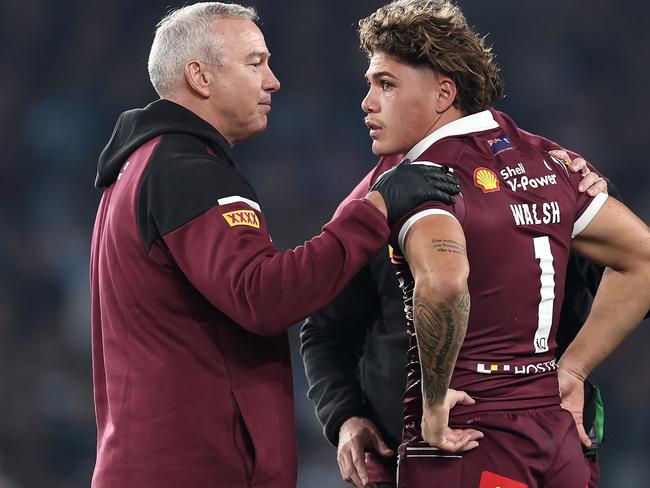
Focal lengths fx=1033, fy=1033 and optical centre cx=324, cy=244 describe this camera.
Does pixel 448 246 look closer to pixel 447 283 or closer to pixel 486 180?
pixel 447 283

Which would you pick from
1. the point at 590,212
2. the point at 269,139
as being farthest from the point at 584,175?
the point at 269,139

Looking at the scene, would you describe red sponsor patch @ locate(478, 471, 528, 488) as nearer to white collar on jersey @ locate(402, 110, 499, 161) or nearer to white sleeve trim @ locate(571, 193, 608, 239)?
white sleeve trim @ locate(571, 193, 608, 239)

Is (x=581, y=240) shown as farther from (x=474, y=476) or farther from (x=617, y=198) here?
(x=474, y=476)

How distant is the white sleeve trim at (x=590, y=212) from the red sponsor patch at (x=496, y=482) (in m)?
0.50

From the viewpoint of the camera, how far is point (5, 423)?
4.31 meters

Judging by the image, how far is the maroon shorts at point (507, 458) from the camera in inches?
72.4

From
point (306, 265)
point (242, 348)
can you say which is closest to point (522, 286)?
point (306, 265)

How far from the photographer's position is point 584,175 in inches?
79.5

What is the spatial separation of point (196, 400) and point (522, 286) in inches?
24.6

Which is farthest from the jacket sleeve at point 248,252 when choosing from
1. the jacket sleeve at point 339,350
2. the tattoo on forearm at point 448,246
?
the jacket sleeve at point 339,350

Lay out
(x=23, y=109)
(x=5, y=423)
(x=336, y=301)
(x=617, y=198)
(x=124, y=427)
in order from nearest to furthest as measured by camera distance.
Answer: (x=124, y=427)
(x=617, y=198)
(x=336, y=301)
(x=5, y=423)
(x=23, y=109)

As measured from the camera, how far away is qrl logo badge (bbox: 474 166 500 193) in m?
1.84

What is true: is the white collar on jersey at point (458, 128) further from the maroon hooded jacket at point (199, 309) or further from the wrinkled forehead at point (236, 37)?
the wrinkled forehead at point (236, 37)

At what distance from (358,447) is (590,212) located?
0.71 metres
